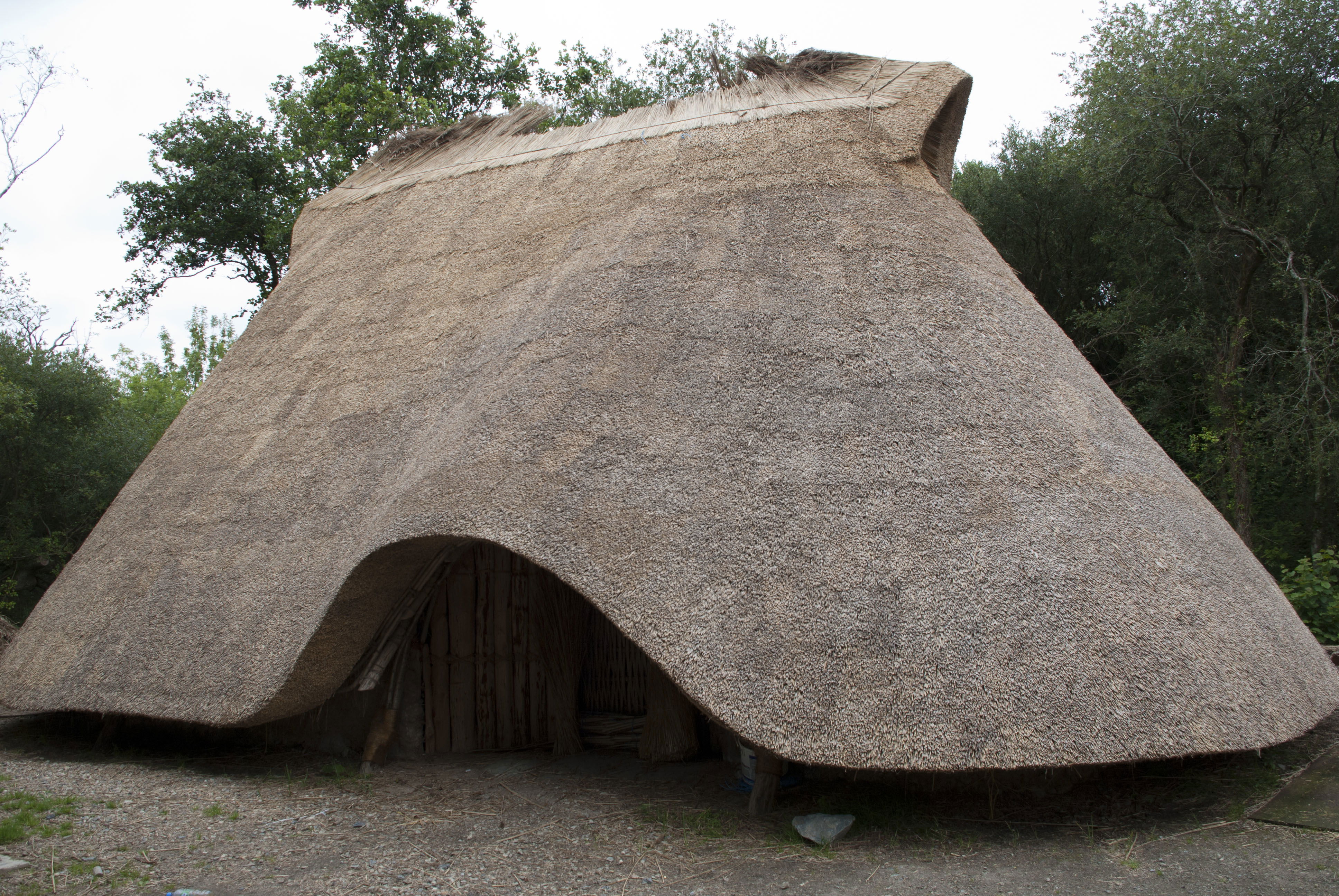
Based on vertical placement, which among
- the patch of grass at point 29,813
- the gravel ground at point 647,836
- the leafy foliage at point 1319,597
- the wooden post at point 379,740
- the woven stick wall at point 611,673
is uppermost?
the leafy foliage at point 1319,597

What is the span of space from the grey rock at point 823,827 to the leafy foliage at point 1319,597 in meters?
6.16

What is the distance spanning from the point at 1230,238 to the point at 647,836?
11700 millimetres

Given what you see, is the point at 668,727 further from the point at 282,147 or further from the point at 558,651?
the point at 282,147

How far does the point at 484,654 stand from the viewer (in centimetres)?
630

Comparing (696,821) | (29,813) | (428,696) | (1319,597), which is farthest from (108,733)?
(1319,597)

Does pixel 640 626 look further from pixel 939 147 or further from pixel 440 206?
pixel 440 206

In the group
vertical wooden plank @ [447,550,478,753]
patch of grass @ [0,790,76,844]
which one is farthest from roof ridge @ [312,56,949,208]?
patch of grass @ [0,790,76,844]

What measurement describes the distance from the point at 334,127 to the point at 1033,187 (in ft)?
40.7

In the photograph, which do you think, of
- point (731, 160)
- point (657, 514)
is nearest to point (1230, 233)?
point (731, 160)

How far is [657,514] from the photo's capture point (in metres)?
4.35

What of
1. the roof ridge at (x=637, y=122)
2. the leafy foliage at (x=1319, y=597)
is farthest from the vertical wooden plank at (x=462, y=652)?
the leafy foliage at (x=1319, y=597)

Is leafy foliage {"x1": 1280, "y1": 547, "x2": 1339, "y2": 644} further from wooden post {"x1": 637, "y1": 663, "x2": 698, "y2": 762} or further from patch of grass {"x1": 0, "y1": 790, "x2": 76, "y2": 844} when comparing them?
patch of grass {"x1": 0, "y1": 790, "x2": 76, "y2": 844}

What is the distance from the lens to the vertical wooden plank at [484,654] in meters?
6.26

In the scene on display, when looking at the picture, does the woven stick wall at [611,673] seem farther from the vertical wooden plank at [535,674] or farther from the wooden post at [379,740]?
the wooden post at [379,740]
